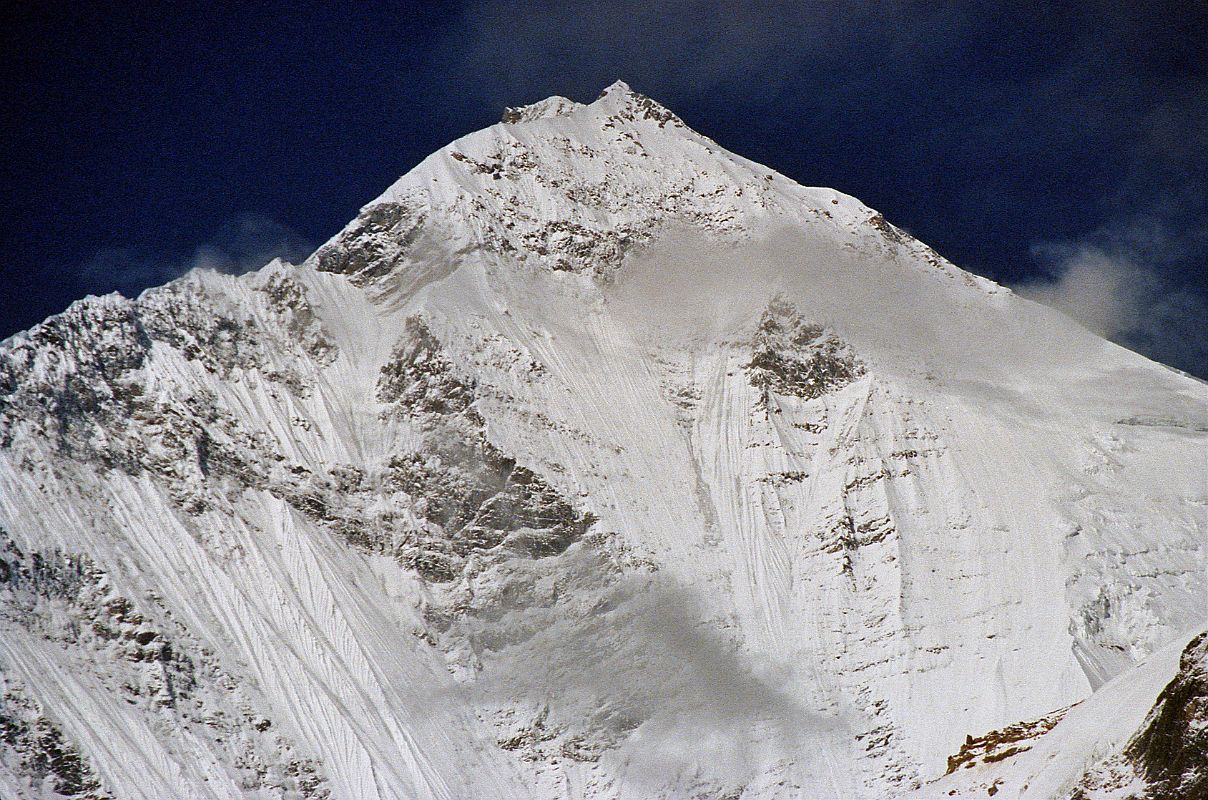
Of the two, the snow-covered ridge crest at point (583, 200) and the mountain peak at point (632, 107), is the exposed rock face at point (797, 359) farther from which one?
the mountain peak at point (632, 107)

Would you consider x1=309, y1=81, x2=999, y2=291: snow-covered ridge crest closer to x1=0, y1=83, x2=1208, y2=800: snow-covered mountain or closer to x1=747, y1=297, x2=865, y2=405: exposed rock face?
x1=0, y1=83, x2=1208, y2=800: snow-covered mountain


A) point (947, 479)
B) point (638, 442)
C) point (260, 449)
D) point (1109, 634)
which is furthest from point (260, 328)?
point (1109, 634)

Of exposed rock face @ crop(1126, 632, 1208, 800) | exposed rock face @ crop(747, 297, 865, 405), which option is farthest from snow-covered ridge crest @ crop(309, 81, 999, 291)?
exposed rock face @ crop(1126, 632, 1208, 800)

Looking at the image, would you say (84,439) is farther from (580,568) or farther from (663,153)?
(663,153)

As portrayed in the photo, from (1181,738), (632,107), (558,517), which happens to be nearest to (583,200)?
(632,107)

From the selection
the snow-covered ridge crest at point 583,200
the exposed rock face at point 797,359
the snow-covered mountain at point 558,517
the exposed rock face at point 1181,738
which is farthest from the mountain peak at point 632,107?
the exposed rock face at point 1181,738

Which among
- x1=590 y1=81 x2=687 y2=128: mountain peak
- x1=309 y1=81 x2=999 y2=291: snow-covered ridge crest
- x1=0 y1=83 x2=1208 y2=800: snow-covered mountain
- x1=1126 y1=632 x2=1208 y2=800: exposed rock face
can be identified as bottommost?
x1=1126 y1=632 x2=1208 y2=800: exposed rock face
